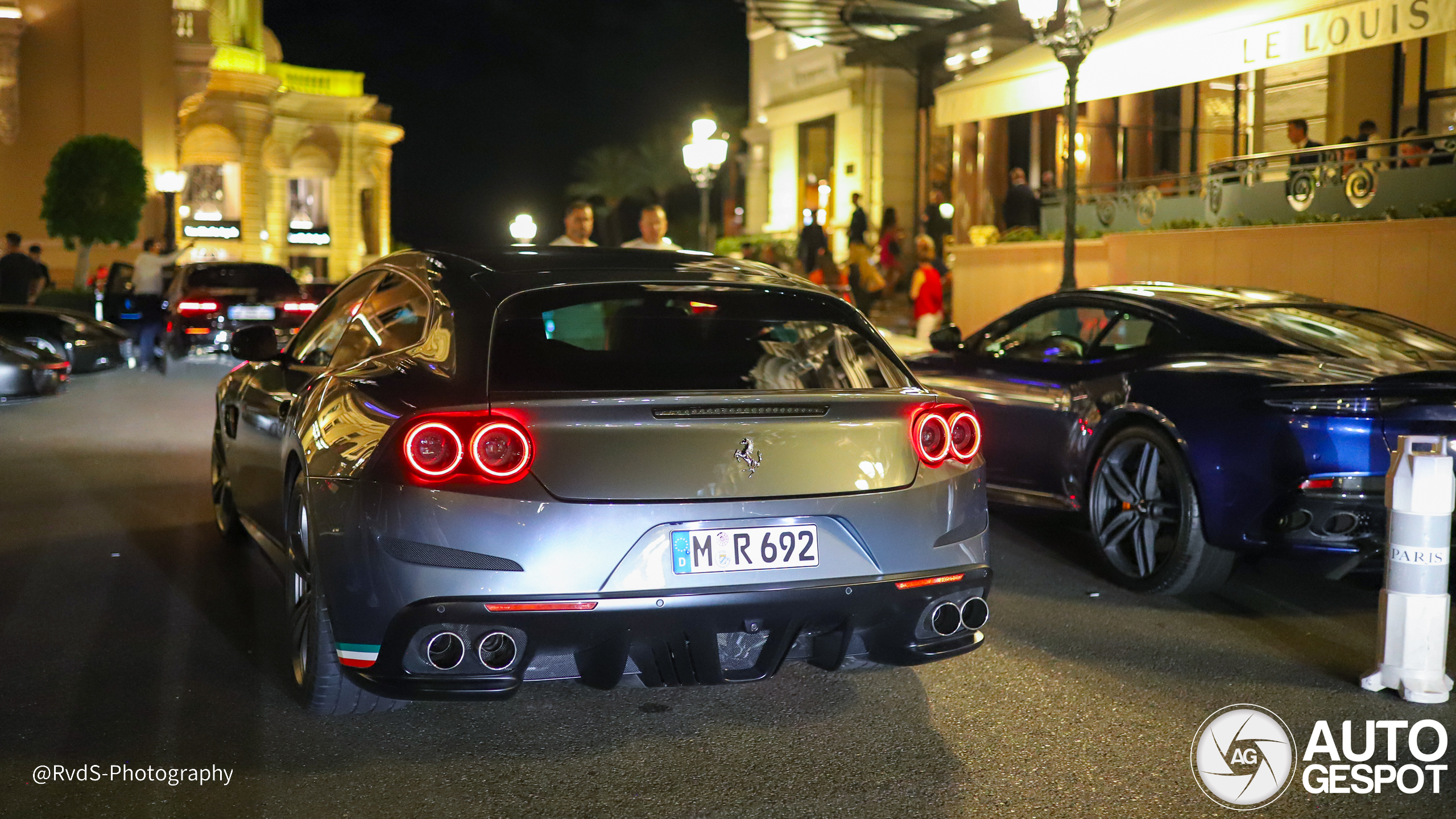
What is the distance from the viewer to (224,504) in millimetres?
7621

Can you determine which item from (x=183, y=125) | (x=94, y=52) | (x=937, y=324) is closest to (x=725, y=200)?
(x=183, y=125)

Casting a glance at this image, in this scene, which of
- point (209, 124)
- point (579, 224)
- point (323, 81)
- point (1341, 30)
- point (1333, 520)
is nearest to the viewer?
point (1333, 520)

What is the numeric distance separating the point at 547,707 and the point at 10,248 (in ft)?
69.5

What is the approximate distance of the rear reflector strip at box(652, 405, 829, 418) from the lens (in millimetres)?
4105

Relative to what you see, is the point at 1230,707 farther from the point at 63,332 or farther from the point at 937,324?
the point at 63,332

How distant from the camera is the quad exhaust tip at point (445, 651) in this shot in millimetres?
4035

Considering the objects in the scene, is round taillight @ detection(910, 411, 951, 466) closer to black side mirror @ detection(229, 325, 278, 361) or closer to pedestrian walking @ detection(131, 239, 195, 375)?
black side mirror @ detection(229, 325, 278, 361)

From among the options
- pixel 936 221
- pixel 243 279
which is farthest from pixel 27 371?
pixel 936 221

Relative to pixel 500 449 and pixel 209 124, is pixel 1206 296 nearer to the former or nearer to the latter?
pixel 500 449

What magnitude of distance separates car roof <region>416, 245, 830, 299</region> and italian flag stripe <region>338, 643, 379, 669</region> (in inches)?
45.7

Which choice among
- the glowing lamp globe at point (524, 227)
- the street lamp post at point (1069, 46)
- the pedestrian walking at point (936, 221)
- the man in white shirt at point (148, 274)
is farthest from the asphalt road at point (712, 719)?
the glowing lamp globe at point (524, 227)

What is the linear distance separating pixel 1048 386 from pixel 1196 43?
434 inches

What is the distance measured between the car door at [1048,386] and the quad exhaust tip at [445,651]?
3896 millimetres

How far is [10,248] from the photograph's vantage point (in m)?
22.8
